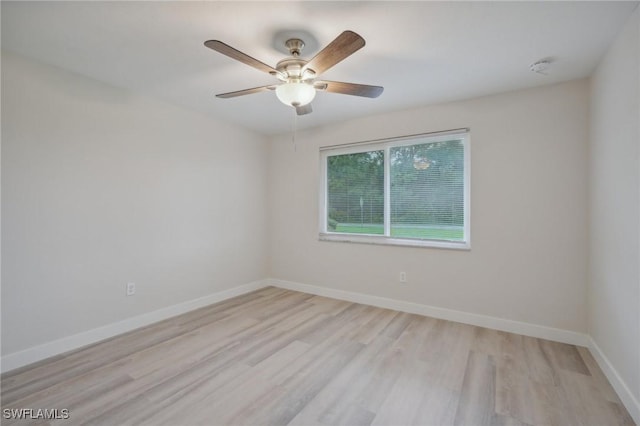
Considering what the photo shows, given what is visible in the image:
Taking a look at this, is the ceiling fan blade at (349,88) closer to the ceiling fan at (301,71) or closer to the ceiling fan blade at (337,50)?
the ceiling fan at (301,71)

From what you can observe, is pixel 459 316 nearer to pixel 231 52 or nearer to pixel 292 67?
pixel 292 67

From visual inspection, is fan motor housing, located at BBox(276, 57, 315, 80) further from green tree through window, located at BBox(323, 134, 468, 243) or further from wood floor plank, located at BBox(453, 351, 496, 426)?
wood floor plank, located at BBox(453, 351, 496, 426)

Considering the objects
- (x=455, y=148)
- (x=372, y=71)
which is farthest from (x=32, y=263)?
(x=455, y=148)

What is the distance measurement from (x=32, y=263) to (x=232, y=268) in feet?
6.49

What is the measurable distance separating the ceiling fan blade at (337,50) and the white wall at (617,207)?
1603 mm

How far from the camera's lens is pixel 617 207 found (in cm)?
189

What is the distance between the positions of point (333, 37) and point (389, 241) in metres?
2.32

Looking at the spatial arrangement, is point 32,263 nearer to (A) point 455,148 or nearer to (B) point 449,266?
(B) point 449,266

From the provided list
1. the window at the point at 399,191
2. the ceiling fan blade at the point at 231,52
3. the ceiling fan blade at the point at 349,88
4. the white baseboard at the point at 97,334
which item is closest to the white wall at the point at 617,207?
the window at the point at 399,191

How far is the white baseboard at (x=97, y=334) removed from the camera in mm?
2114

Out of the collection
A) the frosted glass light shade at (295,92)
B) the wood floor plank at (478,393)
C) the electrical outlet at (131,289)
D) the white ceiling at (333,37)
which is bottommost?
the wood floor plank at (478,393)

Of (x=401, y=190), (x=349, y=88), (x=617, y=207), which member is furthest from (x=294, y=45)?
(x=617, y=207)

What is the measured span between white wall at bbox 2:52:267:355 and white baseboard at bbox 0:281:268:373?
0.17 feet

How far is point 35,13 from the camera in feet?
5.56
